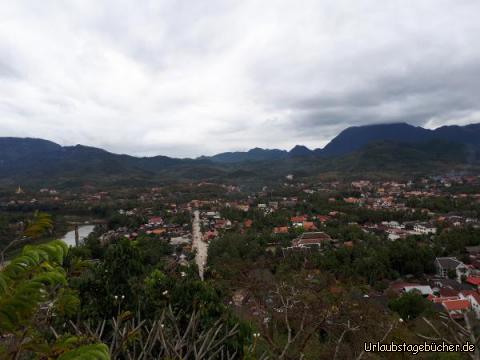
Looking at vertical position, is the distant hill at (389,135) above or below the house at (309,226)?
above

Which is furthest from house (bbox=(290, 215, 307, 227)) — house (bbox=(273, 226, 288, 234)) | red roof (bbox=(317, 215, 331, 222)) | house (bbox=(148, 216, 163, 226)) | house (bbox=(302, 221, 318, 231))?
house (bbox=(148, 216, 163, 226))

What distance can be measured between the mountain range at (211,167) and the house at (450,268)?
72.6m

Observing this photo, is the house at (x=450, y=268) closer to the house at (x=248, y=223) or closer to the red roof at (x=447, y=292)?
the red roof at (x=447, y=292)

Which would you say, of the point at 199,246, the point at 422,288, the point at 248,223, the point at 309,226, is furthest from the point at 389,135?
the point at 422,288

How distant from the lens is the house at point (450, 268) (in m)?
17.2

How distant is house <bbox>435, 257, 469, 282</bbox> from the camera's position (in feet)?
56.4

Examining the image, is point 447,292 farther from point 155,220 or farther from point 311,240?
point 155,220

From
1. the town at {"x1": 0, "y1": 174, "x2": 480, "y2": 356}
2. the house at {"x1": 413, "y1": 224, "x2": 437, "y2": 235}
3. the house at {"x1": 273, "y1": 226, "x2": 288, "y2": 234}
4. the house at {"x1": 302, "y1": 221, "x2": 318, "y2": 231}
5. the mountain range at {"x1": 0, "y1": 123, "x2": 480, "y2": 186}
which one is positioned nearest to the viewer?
the town at {"x1": 0, "y1": 174, "x2": 480, "y2": 356}

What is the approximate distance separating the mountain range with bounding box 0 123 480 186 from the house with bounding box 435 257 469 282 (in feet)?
238

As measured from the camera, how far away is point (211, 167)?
413 feet

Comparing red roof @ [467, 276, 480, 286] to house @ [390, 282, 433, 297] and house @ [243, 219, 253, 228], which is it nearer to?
house @ [390, 282, 433, 297]

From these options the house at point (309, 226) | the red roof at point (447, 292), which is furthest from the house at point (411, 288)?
the house at point (309, 226)

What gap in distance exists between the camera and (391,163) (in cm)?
9481

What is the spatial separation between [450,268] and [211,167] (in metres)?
112
